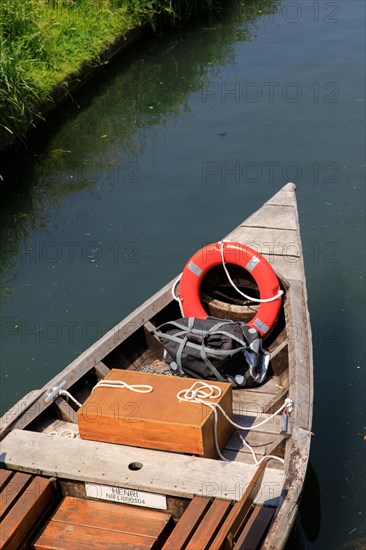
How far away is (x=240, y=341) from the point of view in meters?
5.07

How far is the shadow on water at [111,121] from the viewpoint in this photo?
881 centimetres

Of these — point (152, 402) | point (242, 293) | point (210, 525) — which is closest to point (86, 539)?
point (210, 525)

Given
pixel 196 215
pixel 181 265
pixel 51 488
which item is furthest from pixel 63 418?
pixel 196 215

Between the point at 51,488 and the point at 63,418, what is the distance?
28.8 inches

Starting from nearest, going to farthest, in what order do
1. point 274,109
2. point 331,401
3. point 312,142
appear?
point 331,401 → point 312,142 → point 274,109

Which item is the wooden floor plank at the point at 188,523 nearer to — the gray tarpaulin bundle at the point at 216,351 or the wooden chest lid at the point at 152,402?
the wooden chest lid at the point at 152,402

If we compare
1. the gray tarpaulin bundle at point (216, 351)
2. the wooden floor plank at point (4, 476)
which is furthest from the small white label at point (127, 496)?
the gray tarpaulin bundle at point (216, 351)

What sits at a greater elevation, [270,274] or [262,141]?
[270,274]

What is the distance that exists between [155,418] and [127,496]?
1.38 ft

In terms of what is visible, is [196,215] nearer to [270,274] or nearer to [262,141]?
[262,141]

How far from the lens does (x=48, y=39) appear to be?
35.5 feet

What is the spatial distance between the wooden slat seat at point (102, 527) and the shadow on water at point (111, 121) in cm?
348

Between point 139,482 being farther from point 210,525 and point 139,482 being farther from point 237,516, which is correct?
point 237,516

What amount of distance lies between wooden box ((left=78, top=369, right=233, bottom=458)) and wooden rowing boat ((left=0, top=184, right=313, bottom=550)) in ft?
0.18
